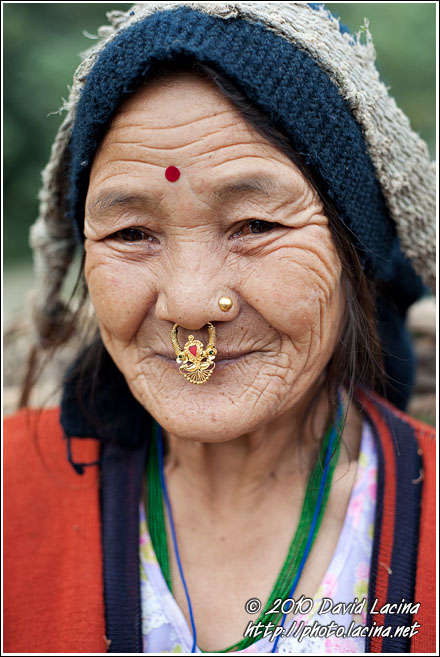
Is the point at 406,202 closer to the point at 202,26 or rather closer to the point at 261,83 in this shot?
the point at 261,83

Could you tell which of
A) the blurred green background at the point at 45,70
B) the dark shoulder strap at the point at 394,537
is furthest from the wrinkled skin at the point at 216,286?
the blurred green background at the point at 45,70

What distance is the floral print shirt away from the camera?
1.64 m

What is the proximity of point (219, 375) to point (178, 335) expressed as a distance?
15 cm

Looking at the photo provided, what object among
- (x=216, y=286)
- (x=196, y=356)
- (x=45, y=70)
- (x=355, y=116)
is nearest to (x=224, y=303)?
(x=216, y=286)

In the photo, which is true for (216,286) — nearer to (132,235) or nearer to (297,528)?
(132,235)

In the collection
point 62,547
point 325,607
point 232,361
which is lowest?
point 62,547

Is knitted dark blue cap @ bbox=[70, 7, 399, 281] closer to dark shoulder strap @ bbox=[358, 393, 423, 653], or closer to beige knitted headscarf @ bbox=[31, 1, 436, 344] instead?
beige knitted headscarf @ bbox=[31, 1, 436, 344]

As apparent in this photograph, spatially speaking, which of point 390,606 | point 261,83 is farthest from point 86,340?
point 390,606

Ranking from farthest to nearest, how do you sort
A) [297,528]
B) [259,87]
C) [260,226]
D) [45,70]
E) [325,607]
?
1. [45,70]
2. [297,528]
3. [325,607]
4. [260,226]
5. [259,87]

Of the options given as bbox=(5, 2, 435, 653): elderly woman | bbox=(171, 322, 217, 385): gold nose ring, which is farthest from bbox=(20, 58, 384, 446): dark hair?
bbox=(171, 322, 217, 385): gold nose ring

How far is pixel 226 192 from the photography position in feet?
4.79

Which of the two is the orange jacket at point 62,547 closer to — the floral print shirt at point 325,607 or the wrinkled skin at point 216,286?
the floral print shirt at point 325,607

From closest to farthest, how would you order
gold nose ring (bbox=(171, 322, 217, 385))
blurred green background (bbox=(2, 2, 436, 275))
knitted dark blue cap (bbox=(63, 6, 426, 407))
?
knitted dark blue cap (bbox=(63, 6, 426, 407)) → gold nose ring (bbox=(171, 322, 217, 385)) → blurred green background (bbox=(2, 2, 436, 275))

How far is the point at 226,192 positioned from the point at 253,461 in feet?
2.82
